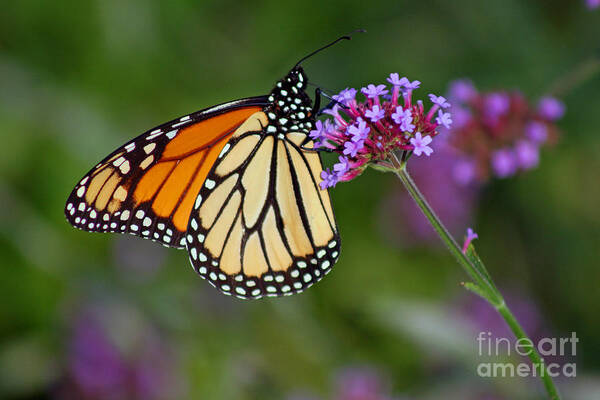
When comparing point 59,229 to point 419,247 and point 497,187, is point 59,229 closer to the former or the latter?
point 419,247

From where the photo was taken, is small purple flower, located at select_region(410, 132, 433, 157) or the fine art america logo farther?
the fine art america logo

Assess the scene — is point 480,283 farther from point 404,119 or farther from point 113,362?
point 113,362

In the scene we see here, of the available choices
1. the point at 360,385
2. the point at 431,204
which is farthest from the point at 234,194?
the point at 431,204

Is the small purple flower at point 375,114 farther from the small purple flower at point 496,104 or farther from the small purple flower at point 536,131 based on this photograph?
the small purple flower at point 536,131

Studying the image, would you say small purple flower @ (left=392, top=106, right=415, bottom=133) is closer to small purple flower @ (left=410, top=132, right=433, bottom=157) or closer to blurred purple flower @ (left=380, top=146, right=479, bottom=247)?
small purple flower @ (left=410, top=132, right=433, bottom=157)

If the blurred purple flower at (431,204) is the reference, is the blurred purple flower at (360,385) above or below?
below

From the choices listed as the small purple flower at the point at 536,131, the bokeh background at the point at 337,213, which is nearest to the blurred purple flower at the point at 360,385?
the bokeh background at the point at 337,213

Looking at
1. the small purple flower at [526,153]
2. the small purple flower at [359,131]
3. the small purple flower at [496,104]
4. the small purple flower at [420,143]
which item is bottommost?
the small purple flower at [420,143]

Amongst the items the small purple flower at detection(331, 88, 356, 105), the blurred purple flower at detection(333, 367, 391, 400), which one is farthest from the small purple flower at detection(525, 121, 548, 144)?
the blurred purple flower at detection(333, 367, 391, 400)
